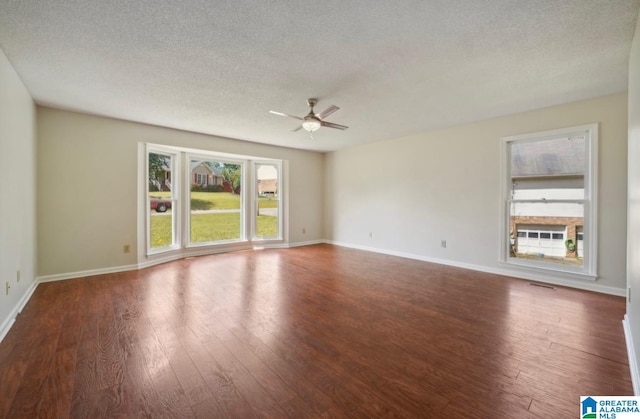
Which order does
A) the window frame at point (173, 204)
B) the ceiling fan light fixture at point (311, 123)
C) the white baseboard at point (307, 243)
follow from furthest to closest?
1. the white baseboard at point (307, 243)
2. the window frame at point (173, 204)
3. the ceiling fan light fixture at point (311, 123)

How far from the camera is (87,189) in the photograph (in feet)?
13.3

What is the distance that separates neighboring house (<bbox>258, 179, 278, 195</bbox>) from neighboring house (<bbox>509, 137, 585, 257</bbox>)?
483 cm

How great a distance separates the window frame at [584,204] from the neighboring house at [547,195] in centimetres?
9

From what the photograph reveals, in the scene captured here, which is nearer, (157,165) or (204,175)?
(157,165)

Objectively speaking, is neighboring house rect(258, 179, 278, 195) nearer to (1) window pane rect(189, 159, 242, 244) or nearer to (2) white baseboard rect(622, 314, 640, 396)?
(1) window pane rect(189, 159, 242, 244)

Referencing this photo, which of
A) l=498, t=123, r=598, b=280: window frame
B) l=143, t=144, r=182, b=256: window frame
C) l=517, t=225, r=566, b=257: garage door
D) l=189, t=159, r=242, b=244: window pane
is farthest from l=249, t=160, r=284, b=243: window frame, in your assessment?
l=517, t=225, r=566, b=257: garage door

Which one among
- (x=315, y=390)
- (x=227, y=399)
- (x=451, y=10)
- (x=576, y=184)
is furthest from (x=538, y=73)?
(x=227, y=399)

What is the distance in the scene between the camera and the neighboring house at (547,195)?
3.71m

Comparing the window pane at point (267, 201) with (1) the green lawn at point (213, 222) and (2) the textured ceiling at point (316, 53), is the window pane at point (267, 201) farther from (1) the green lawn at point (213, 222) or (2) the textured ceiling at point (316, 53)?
(2) the textured ceiling at point (316, 53)

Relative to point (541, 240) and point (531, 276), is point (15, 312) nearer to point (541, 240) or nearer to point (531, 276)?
point (531, 276)

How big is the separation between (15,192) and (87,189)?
54.1 inches

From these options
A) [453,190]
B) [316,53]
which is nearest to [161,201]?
[316,53]

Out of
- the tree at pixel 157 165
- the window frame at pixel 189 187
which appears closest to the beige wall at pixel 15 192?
the tree at pixel 157 165

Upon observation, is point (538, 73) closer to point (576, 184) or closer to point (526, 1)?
point (526, 1)
